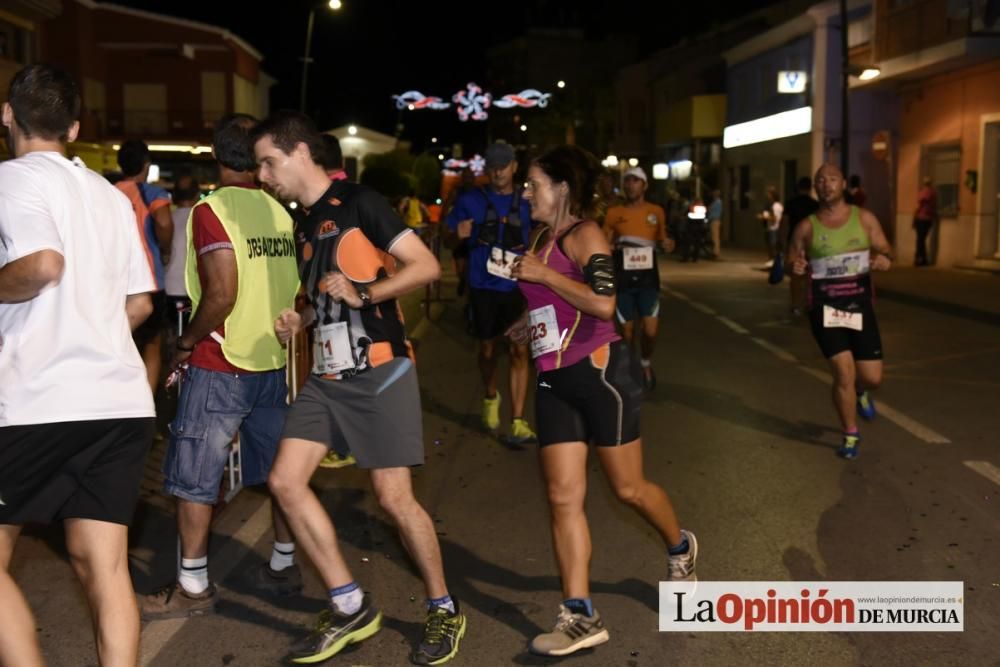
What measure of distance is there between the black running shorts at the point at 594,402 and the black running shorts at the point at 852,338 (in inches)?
135

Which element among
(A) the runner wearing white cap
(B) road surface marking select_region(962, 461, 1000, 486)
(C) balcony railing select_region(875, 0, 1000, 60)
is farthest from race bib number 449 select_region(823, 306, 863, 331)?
(C) balcony railing select_region(875, 0, 1000, 60)

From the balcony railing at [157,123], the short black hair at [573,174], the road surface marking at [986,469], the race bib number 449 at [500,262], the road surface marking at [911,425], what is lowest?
the road surface marking at [986,469]

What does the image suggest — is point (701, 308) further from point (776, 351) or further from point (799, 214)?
point (776, 351)

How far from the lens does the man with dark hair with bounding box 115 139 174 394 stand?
26.4 feet

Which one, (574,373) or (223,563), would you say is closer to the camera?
(574,373)

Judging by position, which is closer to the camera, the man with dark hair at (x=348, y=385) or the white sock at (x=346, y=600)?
the man with dark hair at (x=348, y=385)

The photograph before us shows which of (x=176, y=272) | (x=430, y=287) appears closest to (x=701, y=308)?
(x=430, y=287)

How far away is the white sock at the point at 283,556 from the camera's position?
512 centimetres

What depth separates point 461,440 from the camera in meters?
8.28

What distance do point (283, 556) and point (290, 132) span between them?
191cm

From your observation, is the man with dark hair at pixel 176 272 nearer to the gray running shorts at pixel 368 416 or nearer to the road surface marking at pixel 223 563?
the road surface marking at pixel 223 563

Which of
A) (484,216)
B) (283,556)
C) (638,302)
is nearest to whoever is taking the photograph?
(283,556)

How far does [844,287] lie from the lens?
759 centimetres

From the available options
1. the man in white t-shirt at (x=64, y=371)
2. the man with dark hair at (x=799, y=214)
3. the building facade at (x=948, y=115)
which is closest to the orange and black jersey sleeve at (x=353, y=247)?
the man in white t-shirt at (x=64, y=371)
